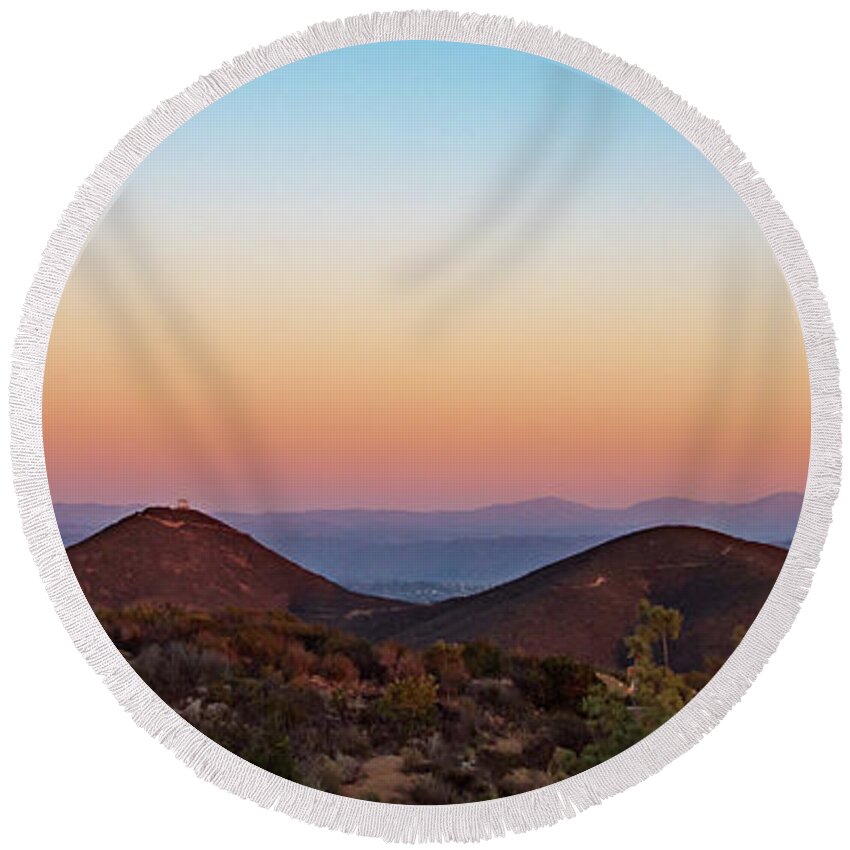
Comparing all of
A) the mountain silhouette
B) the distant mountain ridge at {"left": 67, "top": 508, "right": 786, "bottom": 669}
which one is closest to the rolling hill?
the distant mountain ridge at {"left": 67, "top": 508, "right": 786, "bottom": 669}

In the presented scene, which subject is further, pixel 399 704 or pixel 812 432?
pixel 812 432

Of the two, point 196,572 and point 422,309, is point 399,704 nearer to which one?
point 196,572

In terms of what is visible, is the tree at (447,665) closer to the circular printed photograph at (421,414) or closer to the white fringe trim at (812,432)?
the circular printed photograph at (421,414)

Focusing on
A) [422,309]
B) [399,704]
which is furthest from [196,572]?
[422,309]

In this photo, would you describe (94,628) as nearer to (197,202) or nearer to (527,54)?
(197,202)

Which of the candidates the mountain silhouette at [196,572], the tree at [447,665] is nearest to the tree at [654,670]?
the tree at [447,665]

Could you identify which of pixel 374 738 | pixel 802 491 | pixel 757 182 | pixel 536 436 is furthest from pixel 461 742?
pixel 757 182

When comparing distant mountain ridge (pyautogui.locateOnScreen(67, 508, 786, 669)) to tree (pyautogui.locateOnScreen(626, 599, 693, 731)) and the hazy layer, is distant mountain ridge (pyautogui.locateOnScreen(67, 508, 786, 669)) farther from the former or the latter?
the hazy layer
